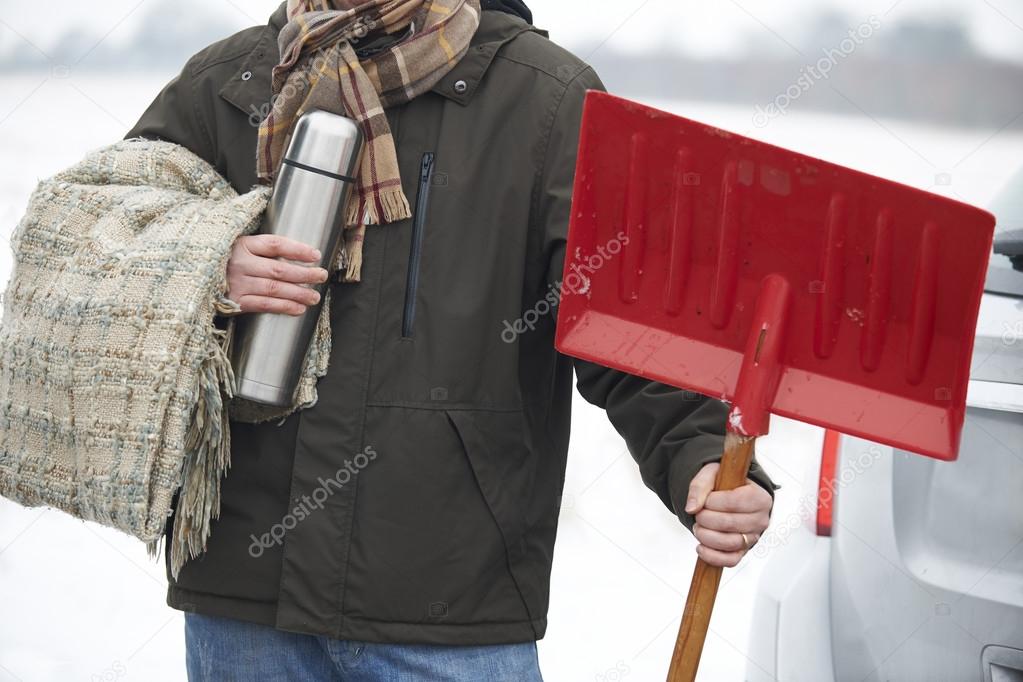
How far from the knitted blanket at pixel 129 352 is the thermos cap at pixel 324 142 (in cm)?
8

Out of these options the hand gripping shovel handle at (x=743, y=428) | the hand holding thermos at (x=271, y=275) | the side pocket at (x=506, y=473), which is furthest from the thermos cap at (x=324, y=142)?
the hand gripping shovel handle at (x=743, y=428)

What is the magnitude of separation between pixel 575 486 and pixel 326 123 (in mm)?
2827

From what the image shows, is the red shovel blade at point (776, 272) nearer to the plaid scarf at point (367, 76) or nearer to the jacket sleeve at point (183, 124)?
the plaid scarf at point (367, 76)

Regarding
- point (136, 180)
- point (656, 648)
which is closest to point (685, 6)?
point (656, 648)

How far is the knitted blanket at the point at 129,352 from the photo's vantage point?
1.34m

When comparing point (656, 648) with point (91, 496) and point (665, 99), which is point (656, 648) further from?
point (665, 99)

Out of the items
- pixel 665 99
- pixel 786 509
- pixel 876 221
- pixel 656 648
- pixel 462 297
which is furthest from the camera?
pixel 665 99

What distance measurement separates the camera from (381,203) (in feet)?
4.66

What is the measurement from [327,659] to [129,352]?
0.45 metres

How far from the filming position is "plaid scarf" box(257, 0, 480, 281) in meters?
1.42

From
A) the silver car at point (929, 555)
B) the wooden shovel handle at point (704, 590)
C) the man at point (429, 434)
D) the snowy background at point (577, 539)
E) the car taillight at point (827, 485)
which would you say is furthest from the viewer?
the snowy background at point (577, 539)

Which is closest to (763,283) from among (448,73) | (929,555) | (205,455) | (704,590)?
(704,590)

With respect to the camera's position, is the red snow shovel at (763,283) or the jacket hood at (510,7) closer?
the red snow shovel at (763,283)

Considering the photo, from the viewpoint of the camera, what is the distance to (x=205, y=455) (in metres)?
1.42
